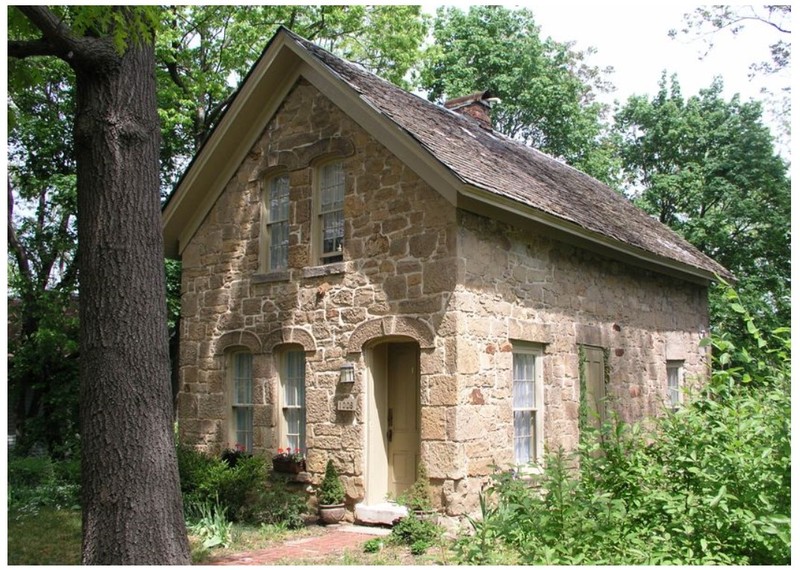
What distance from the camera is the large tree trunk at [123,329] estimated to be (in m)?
6.15

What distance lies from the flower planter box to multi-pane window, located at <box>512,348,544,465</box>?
9.58 ft

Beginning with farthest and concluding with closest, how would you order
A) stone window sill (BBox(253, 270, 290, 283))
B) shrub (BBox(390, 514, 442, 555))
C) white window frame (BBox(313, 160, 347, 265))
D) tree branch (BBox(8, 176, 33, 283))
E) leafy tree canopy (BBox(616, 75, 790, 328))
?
leafy tree canopy (BBox(616, 75, 790, 328)) → tree branch (BBox(8, 176, 33, 283)) → stone window sill (BBox(253, 270, 290, 283)) → white window frame (BBox(313, 160, 347, 265)) → shrub (BBox(390, 514, 442, 555))

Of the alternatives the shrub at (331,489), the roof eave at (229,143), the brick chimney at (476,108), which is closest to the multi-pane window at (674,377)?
the brick chimney at (476,108)

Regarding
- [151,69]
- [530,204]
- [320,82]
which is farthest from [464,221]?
[151,69]

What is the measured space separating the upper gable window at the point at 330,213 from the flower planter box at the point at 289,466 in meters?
2.83

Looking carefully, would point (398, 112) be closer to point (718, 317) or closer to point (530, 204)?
point (530, 204)

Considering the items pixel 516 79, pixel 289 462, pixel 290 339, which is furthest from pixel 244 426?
pixel 516 79

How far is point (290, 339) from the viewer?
36.5 feet

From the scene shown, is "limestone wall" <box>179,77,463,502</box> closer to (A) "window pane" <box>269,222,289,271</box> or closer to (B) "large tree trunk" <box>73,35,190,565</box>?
(A) "window pane" <box>269,222,289,271</box>

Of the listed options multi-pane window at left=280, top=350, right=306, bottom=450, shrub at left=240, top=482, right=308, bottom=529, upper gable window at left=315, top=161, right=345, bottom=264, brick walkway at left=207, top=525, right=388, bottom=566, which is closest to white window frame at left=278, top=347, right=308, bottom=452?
multi-pane window at left=280, top=350, right=306, bottom=450

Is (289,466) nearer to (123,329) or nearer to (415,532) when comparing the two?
(415,532)

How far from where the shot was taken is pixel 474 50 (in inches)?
1062

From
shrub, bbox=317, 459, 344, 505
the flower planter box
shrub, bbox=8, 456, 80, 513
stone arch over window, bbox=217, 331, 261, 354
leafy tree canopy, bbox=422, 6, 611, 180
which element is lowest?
shrub, bbox=8, 456, 80, 513

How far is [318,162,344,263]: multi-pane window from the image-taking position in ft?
36.3
